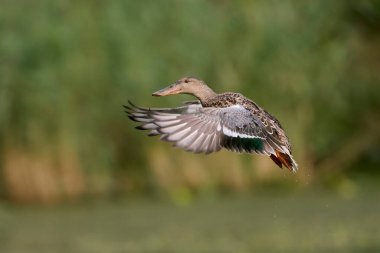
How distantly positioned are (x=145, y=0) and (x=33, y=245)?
127 inches

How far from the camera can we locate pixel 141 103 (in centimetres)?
1394

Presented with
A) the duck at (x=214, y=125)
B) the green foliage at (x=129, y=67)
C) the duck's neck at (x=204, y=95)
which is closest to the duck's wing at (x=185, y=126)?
the duck at (x=214, y=125)

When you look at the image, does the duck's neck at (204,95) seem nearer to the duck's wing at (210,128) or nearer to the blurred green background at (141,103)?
the duck's wing at (210,128)

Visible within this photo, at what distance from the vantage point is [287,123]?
14359mm

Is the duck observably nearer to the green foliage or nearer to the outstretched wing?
the outstretched wing

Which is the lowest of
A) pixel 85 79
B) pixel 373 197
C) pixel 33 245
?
pixel 33 245

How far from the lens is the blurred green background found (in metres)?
13.9

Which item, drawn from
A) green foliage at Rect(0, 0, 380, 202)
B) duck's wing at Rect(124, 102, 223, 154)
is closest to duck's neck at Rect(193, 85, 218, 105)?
duck's wing at Rect(124, 102, 223, 154)

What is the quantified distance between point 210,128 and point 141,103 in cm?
749

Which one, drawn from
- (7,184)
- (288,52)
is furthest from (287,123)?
(7,184)

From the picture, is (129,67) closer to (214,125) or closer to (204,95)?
(204,95)

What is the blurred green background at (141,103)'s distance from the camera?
13.9 m

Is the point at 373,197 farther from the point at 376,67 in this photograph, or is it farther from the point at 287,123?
the point at 376,67

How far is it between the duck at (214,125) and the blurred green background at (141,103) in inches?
258
